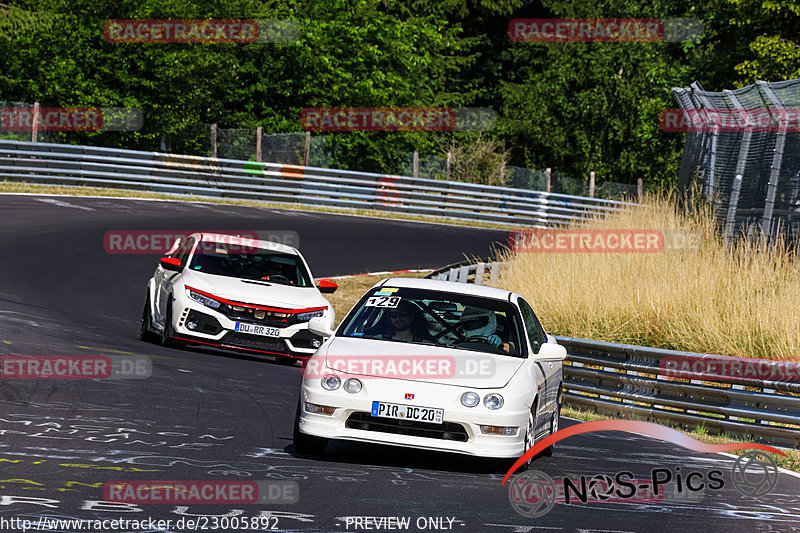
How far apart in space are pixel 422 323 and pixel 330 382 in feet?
4.14

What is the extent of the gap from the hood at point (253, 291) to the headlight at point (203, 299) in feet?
0.28

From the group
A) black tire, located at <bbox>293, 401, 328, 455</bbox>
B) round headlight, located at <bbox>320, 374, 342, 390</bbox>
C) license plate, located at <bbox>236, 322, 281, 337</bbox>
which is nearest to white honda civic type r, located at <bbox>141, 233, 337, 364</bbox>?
license plate, located at <bbox>236, 322, 281, 337</bbox>

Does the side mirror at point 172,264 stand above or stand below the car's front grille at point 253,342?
above

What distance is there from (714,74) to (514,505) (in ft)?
116

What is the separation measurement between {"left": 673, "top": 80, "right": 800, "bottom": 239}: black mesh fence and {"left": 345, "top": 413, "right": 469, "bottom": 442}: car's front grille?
9.98 m

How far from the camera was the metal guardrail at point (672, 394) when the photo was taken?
12.2 m

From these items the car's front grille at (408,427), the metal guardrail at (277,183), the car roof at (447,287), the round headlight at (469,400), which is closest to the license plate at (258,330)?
the car roof at (447,287)

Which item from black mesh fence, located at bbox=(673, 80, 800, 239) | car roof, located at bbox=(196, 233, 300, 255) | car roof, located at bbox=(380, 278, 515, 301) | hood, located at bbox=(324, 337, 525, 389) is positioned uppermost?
black mesh fence, located at bbox=(673, 80, 800, 239)

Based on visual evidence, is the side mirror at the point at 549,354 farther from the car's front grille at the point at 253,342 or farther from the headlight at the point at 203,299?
the headlight at the point at 203,299

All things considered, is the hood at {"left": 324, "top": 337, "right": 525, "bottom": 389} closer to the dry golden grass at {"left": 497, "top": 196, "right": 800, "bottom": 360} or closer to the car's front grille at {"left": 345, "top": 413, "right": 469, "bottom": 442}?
the car's front grille at {"left": 345, "top": 413, "right": 469, "bottom": 442}

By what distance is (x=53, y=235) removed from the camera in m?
24.6

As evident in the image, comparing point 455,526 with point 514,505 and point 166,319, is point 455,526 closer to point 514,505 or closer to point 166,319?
point 514,505

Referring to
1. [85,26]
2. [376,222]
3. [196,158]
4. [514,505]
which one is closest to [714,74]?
[376,222]

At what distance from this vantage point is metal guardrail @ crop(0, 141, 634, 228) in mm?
33250
